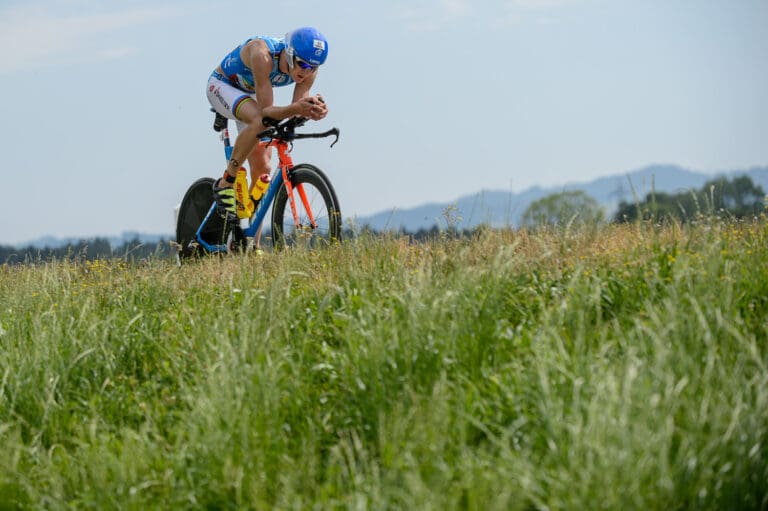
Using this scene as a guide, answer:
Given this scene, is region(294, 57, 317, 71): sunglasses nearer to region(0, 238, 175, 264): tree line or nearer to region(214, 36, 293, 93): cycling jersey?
region(214, 36, 293, 93): cycling jersey

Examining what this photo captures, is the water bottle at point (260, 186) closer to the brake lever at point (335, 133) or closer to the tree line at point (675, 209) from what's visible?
the brake lever at point (335, 133)

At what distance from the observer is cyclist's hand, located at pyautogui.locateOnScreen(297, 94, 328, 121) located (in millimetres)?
8875

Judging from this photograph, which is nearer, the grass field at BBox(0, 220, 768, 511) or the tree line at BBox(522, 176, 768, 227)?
the grass field at BBox(0, 220, 768, 511)

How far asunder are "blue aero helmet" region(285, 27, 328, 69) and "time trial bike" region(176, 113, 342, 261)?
0.70 m

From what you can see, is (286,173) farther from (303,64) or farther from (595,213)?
(595,213)

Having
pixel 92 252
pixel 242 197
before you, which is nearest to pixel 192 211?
pixel 92 252

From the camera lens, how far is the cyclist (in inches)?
349

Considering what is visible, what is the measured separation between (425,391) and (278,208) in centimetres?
544

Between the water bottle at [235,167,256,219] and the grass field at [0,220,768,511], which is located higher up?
the water bottle at [235,167,256,219]

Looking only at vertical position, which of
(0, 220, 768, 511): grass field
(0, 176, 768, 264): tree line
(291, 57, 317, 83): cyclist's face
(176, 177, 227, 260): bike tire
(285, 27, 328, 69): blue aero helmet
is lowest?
(0, 220, 768, 511): grass field

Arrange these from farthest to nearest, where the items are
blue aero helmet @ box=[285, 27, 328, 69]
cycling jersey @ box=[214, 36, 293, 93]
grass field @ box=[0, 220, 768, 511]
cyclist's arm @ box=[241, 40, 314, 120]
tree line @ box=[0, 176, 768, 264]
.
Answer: cycling jersey @ box=[214, 36, 293, 93], cyclist's arm @ box=[241, 40, 314, 120], blue aero helmet @ box=[285, 27, 328, 69], tree line @ box=[0, 176, 768, 264], grass field @ box=[0, 220, 768, 511]

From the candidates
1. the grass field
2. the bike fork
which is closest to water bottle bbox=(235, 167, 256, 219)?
the bike fork

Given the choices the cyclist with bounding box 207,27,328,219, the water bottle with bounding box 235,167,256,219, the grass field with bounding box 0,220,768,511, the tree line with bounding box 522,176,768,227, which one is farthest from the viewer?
the water bottle with bounding box 235,167,256,219

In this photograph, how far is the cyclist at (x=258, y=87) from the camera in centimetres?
887
